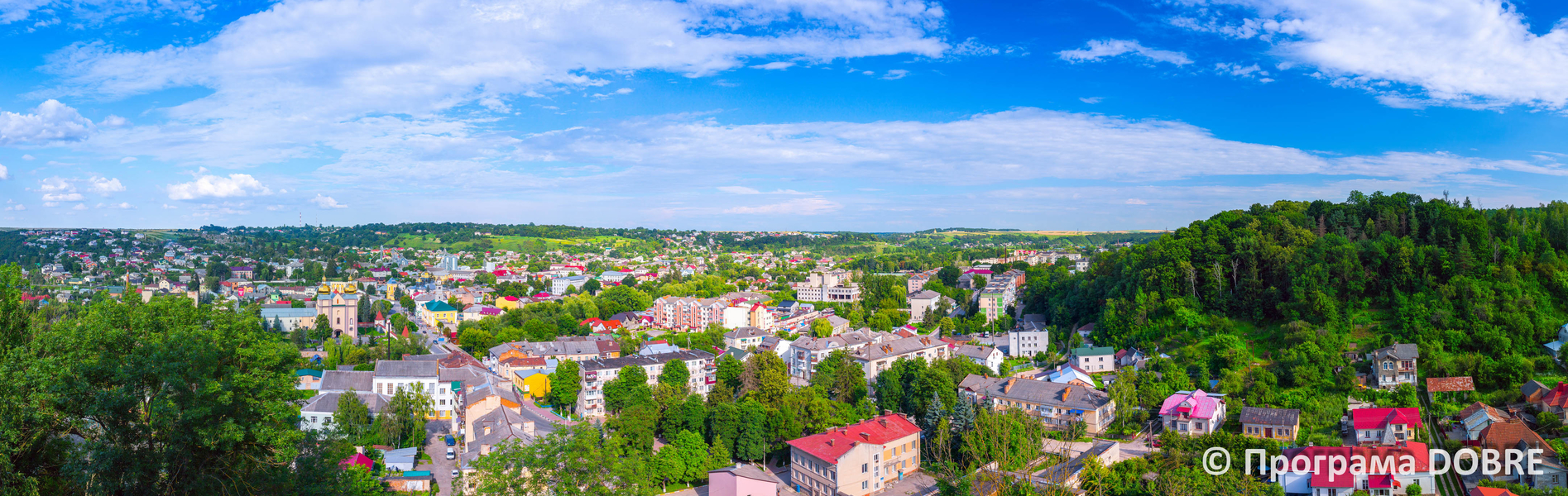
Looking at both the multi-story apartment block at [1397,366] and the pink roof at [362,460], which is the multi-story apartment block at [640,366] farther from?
the multi-story apartment block at [1397,366]

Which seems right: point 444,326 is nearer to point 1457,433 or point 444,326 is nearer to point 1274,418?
point 1274,418

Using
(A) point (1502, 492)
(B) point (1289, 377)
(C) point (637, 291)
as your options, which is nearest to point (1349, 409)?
(B) point (1289, 377)

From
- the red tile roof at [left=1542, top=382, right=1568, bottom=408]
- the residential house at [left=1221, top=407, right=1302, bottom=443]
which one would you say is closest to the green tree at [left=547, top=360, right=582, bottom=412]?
the residential house at [left=1221, top=407, right=1302, bottom=443]

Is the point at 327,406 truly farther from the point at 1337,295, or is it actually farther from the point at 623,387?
the point at 1337,295

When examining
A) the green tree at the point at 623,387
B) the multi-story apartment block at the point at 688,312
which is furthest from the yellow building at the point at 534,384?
the multi-story apartment block at the point at 688,312

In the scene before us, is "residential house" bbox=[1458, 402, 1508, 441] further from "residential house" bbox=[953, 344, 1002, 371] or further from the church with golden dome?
the church with golden dome

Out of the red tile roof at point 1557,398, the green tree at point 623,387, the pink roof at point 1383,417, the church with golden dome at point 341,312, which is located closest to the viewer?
the pink roof at point 1383,417
